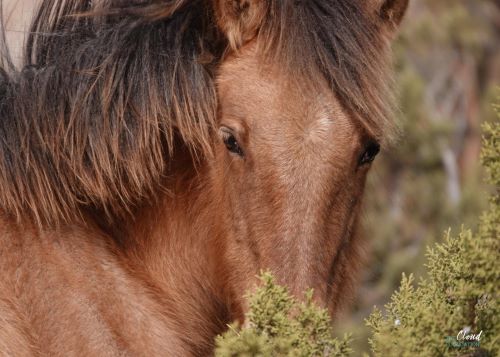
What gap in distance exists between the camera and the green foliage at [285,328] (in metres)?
2.01

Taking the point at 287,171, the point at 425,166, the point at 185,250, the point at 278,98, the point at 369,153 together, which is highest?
the point at 278,98

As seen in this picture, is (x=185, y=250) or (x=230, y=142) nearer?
(x=230, y=142)

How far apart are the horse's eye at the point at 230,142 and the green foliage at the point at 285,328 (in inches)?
30.7

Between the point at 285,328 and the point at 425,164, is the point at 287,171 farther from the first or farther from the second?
the point at 425,164

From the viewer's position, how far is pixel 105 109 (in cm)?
273

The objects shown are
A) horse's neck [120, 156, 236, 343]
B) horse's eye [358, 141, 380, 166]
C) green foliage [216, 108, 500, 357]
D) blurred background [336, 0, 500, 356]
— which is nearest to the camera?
green foliage [216, 108, 500, 357]

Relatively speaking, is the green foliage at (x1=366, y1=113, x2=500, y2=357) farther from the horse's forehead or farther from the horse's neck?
the horse's neck

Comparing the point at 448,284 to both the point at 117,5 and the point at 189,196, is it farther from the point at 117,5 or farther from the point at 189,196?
the point at 117,5

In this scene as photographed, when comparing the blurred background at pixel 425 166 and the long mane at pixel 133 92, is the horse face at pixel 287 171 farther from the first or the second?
the blurred background at pixel 425 166

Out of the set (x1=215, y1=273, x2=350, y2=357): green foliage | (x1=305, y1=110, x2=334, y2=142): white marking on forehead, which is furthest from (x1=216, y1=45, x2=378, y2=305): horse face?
(x1=215, y1=273, x2=350, y2=357): green foliage

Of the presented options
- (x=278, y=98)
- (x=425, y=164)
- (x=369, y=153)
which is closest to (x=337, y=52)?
(x=278, y=98)

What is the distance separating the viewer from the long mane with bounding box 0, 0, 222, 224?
2.71 meters

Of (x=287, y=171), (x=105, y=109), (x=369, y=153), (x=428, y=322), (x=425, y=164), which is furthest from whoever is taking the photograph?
(x=425, y=164)

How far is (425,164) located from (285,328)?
20.9ft
